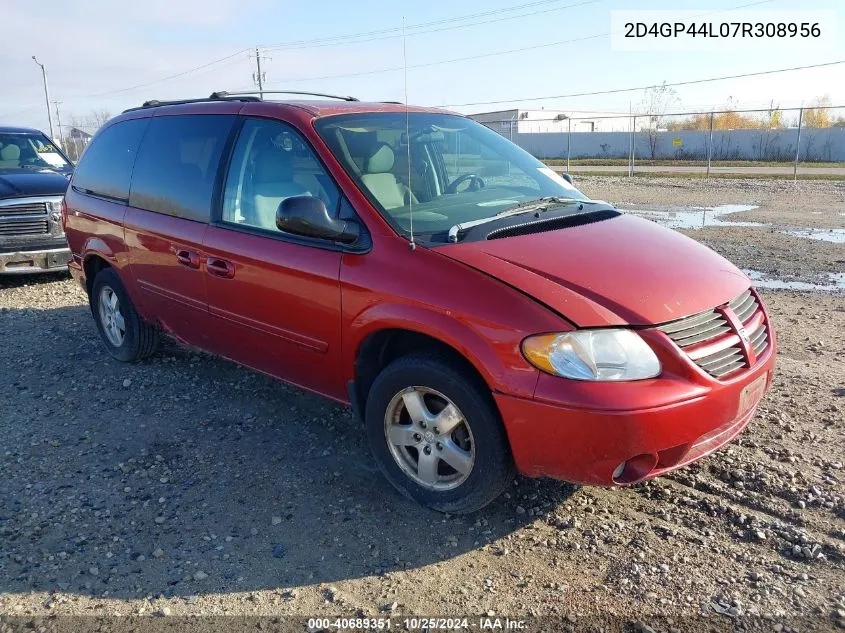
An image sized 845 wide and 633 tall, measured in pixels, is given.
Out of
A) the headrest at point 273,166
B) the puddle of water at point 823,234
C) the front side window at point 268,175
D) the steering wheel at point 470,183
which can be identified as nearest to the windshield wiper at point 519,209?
the steering wheel at point 470,183

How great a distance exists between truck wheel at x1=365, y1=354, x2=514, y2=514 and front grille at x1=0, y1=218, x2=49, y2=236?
263 inches

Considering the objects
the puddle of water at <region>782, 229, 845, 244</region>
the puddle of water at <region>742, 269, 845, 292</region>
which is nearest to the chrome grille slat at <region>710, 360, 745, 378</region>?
the puddle of water at <region>742, 269, 845, 292</region>

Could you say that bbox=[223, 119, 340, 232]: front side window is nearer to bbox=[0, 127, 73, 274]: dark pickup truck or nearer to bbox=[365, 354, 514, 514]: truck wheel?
bbox=[365, 354, 514, 514]: truck wheel

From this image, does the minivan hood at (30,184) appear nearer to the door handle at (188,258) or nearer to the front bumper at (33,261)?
the front bumper at (33,261)

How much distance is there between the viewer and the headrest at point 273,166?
3865mm

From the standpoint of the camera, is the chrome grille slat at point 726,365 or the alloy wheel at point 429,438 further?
the alloy wheel at point 429,438

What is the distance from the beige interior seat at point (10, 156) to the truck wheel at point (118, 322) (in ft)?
16.5

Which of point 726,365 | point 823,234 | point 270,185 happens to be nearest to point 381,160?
point 270,185

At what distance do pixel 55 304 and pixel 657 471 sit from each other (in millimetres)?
6971

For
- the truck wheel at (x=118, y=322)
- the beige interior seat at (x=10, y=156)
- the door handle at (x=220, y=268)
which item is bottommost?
the truck wheel at (x=118, y=322)

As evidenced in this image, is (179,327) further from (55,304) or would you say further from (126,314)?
(55,304)

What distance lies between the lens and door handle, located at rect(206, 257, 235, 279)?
400cm

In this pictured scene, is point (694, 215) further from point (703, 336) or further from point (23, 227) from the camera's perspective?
point (703, 336)

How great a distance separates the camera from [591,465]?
2.79 meters
